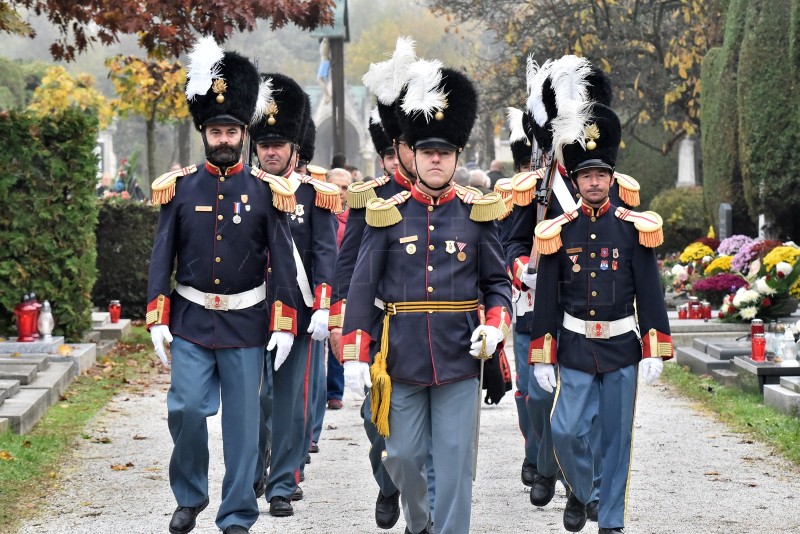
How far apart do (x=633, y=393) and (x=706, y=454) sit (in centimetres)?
260

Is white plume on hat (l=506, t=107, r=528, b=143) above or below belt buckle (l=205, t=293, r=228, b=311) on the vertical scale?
above

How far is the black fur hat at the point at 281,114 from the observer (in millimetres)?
9055

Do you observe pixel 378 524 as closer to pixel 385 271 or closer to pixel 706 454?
pixel 385 271

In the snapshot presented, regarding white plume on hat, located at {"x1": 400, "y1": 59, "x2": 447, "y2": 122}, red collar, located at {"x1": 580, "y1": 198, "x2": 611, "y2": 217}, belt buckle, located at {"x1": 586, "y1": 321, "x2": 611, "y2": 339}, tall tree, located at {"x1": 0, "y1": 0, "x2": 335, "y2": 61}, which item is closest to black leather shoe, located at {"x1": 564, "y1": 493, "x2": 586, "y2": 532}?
belt buckle, located at {"x1": 586, "y1": 321, "x2": 611, "y2": 339}

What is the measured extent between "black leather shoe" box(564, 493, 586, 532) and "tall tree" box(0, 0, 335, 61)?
675cm

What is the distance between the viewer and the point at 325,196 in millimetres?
9008

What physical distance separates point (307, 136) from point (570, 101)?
2.58 metres

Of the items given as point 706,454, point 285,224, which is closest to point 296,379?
point 285,224

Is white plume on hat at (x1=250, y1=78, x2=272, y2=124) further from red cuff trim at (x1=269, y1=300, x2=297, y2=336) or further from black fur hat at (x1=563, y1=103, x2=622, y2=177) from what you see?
black fur hat at (x1=563, y1=103, x2=622, y2=177)

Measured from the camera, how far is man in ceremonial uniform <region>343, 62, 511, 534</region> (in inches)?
262

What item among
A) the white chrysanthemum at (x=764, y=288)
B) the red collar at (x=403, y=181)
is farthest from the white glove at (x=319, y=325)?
the white chrysanthemum at (x=764, y=288)

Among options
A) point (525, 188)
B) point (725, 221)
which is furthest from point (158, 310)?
point (725, 221)

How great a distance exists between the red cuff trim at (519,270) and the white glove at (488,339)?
6.23ft

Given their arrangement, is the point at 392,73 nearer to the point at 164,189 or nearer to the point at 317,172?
the point at 164,189
